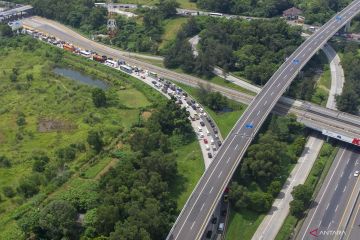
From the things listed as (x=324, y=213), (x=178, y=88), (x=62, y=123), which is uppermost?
(x=178, y=88)

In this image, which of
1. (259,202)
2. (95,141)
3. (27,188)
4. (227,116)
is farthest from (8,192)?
(227,116)

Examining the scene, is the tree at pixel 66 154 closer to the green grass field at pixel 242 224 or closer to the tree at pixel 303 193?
the green grass field at pixel 242 224

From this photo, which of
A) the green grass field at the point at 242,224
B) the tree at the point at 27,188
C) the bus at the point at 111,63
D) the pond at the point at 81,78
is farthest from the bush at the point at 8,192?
the bus at the point at 111,63

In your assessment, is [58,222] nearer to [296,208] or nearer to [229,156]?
[229,156]

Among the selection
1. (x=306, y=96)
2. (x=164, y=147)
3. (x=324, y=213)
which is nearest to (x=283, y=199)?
(x=324, y=213)

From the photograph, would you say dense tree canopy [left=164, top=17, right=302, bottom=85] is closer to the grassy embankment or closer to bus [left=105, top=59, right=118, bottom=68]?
bus [left=105, top=59, right=118, bottom=68]

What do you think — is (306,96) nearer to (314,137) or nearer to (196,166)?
(314,137)
